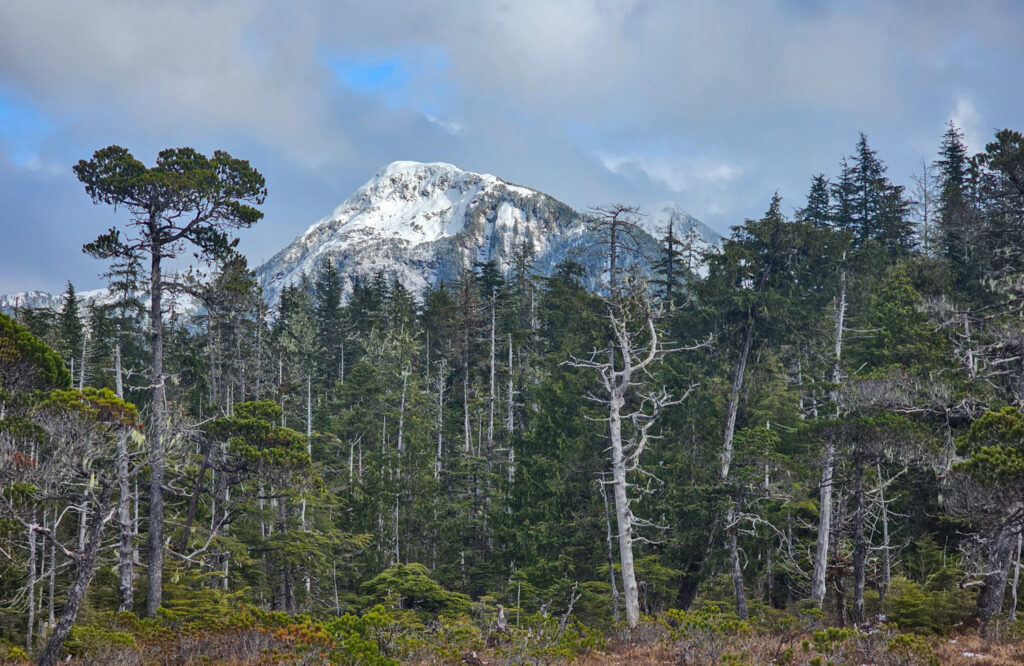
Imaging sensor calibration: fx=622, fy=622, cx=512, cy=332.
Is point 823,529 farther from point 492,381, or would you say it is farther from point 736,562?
point 492,381

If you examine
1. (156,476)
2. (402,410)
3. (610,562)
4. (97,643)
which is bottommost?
(610,562)

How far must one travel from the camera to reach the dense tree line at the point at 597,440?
14953 mm

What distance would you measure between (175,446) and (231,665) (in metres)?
7.00

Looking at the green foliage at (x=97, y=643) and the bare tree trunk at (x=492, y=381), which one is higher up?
the bare tree trunk at (x=492, y=381)

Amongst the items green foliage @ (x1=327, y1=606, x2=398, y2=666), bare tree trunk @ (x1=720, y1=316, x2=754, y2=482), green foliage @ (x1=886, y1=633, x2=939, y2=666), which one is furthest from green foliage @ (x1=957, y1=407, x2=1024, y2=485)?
bare tree trunk @ (x1=720, y1=316, x2=754, y2=482)

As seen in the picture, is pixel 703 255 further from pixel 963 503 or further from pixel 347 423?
pixel 347 423

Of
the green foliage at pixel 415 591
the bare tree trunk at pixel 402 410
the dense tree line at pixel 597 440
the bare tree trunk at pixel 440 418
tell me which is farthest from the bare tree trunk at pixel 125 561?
the bare tree trunk at pixel 440 418

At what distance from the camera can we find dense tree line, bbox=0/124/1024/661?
1495cm

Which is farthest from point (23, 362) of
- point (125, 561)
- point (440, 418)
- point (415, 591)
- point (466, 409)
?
point (440, 418)

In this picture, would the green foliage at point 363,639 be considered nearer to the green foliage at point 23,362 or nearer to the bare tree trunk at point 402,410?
the green foliage at point 23,362

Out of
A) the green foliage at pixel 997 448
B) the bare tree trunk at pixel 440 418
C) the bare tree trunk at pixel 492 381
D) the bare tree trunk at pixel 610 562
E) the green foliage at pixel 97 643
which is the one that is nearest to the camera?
the green foliage at pixel 997 448

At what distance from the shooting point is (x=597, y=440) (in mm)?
24516

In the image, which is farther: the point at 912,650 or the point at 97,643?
the point at 97,643

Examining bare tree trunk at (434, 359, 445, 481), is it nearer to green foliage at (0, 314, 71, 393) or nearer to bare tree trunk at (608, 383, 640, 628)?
bare tree trunk at (608, 383, 640, 628)
